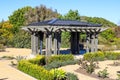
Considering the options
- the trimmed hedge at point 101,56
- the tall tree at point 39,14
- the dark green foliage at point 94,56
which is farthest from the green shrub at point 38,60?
the tall tree at point 39,14

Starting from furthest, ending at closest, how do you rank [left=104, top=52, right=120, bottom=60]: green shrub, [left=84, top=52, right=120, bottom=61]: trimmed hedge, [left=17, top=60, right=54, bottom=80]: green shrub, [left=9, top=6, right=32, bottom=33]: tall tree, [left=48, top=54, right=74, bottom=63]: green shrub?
[left=9, top=6, right=32, bottom=33]: tall tree < [left=104, top=52, right=120, bottom=60]: green shrub < [left=84, top=52, right=120, bottom=61]: trimmed hedge < [left=48, top=54, right=74, bottom=63]: green shrub < [left=17, top=60, right=54, bottom=80]: green shrub

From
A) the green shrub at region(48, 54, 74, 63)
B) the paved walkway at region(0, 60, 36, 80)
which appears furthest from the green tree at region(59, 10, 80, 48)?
the paved walkway at region(0, 60, 36, 80)

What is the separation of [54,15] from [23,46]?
16084mm

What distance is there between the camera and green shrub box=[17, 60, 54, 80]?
629 inches

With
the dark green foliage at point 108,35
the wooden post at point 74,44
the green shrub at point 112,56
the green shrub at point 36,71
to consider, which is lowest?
the green shrub at point 36,71

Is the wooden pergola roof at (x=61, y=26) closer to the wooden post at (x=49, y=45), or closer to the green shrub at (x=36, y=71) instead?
the wooden post at (x=49, y=45)

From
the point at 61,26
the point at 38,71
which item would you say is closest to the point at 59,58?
the point at 61,26

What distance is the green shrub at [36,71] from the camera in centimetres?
1598

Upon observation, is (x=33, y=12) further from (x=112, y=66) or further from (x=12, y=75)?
(x=12, y=75)

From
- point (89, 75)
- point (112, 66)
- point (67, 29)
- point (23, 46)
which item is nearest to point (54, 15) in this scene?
point (23, 46)

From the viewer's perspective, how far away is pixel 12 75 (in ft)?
62.2

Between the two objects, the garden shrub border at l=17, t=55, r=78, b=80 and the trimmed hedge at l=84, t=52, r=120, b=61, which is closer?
the garden shrub border at l=17, t=55, r=78, b=80

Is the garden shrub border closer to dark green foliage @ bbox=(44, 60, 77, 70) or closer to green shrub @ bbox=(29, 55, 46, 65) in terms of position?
green shrub @ bbox=(29, 55, 46, 65)

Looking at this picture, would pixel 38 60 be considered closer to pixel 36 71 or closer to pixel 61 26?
pixel 36 71
